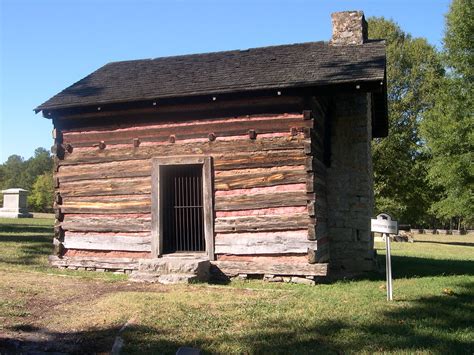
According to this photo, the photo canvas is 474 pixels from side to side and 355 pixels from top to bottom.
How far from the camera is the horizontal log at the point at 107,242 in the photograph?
35.0ft

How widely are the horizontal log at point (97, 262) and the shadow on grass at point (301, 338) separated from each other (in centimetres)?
467

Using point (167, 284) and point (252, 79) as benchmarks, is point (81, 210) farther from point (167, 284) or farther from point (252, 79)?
point (252, 79)

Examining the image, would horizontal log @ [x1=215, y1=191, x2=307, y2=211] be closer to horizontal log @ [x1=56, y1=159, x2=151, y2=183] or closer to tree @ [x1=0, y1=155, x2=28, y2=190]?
horizontal log @ [x1=56, y1=159, x2=151, y2=183]

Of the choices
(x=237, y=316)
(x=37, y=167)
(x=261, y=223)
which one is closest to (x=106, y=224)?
(x=261, y=223)

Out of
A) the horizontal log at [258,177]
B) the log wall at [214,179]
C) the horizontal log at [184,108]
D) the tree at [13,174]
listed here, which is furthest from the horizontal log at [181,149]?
the tree at [13,174]

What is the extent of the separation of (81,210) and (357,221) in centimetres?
649

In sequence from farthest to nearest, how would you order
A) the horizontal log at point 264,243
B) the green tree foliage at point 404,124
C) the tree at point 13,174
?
the tree at point 13,174, the green tree foliage at point 404,124, the horizontal log at point 264,243

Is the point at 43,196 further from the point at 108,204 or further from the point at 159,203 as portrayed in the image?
the point at 159,203

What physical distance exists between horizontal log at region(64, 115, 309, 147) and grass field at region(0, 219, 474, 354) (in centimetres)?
311

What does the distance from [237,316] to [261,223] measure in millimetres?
3480

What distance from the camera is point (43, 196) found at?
2692 inches

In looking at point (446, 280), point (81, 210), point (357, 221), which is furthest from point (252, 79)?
point (446, 280)

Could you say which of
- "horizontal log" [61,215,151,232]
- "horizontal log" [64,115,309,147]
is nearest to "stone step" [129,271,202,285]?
"horizontal log" [61,215,151,232]

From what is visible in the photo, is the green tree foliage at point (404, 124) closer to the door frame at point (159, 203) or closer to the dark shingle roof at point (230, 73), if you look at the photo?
the dark shingle roof at point (230, 73)
